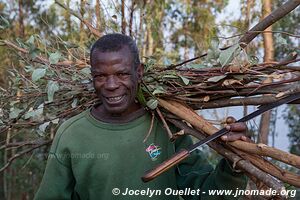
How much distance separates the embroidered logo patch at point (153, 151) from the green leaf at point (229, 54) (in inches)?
16.4

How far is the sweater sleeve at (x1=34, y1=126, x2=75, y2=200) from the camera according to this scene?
172 cm

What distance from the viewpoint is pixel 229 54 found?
1464mm

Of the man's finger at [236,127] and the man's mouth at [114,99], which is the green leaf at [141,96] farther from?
the man's finger at [236,127]

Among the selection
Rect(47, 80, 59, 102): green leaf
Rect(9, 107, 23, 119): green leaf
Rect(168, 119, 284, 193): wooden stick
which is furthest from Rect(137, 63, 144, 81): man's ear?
Rect(9, 107, 23, 119): green leaf

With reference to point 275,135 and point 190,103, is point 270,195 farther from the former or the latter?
point 275,135

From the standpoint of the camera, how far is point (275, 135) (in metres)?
6.87

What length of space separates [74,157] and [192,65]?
521 millimetres

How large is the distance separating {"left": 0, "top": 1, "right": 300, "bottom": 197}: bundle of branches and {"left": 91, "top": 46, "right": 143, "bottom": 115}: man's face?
0.34 feet

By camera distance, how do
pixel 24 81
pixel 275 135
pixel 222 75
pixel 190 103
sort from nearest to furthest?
pixel 222 75
pixel 190 103
pixel 24 81
pixel 275 135

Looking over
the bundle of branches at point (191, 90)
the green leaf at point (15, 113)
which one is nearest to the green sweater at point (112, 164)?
the bundle of branches at point (191, 90)

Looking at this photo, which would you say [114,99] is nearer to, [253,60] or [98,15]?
[253,60]

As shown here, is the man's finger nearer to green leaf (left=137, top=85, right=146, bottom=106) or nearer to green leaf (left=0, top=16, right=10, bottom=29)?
green leaf (left=137, top=85, right=146, bottom=106)

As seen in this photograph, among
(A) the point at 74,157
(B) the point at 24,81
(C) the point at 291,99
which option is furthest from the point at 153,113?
(B) the point at 24,81

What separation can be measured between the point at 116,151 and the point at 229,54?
52 cm
